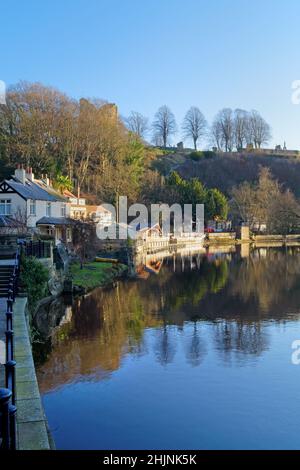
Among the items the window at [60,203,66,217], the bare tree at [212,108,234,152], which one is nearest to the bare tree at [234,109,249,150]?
the bare tree at [212,108,234,152]

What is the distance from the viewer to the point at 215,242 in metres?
88.6

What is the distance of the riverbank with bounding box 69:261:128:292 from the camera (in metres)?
31.4

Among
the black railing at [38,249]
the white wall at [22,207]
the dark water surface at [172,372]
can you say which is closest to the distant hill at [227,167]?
the white wall at [22,207]

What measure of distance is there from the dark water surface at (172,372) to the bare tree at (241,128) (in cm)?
11848

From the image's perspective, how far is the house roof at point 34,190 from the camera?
1646 inches

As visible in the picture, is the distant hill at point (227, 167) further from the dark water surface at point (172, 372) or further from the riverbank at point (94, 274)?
the dark water surface at point (172, 372)

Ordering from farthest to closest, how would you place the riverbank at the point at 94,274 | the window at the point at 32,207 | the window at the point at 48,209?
the window at the point at 48,209 → the window at the point at 32,207 → the riverbank at the point at 94,274

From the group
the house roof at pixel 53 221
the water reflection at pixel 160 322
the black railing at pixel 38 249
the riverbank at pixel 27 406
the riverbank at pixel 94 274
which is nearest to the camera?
the riverbank at pixel 27 406

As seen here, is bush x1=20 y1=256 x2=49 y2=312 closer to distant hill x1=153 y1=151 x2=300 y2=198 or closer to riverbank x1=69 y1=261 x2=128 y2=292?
riverbank x1=69 y1=261 x2=128 y2=292

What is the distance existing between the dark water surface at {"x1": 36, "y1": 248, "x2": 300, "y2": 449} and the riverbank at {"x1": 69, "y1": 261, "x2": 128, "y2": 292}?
2.53 metres

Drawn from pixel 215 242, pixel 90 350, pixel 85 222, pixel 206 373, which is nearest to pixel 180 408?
pixel 206 373

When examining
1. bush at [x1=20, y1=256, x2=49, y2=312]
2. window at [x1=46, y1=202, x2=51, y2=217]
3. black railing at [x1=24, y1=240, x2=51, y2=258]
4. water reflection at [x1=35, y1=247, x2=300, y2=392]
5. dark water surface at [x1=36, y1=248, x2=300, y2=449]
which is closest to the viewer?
dark water surface at [x1=36, y1=248, x2=300, y2=449]

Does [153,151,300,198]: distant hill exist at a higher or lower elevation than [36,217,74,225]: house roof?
higher
